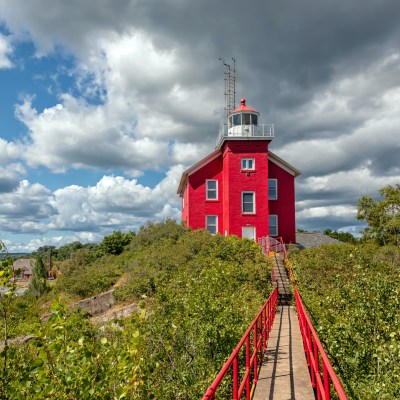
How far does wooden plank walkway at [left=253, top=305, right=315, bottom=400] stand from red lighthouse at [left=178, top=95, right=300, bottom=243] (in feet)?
57.7

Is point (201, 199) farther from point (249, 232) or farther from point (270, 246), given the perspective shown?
point (270, 246)

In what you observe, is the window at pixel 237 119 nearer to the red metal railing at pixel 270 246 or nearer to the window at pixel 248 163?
the window at pixel 248 163

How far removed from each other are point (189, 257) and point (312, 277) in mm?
7438

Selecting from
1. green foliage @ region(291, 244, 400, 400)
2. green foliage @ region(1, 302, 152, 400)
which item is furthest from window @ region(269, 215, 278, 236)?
green foliage @ region(1, 302, 152, 400)

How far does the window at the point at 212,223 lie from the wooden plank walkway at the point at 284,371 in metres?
19.3

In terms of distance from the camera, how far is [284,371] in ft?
27.0

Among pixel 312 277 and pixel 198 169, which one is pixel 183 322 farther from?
pixel 198 169

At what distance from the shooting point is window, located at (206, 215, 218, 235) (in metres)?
32.1

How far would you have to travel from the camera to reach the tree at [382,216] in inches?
1893

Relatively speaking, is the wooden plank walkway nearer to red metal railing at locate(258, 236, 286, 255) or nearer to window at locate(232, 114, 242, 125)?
red metal railing at locate(258, 236, 286, 255)

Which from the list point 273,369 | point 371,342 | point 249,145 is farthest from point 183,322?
point 249,145

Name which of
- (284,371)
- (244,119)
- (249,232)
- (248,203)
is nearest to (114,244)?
(249,232)

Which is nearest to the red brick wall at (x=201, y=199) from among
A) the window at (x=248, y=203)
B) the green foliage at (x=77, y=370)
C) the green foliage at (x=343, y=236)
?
the window at (x=248, y=203)

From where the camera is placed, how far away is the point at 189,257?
24.4m
